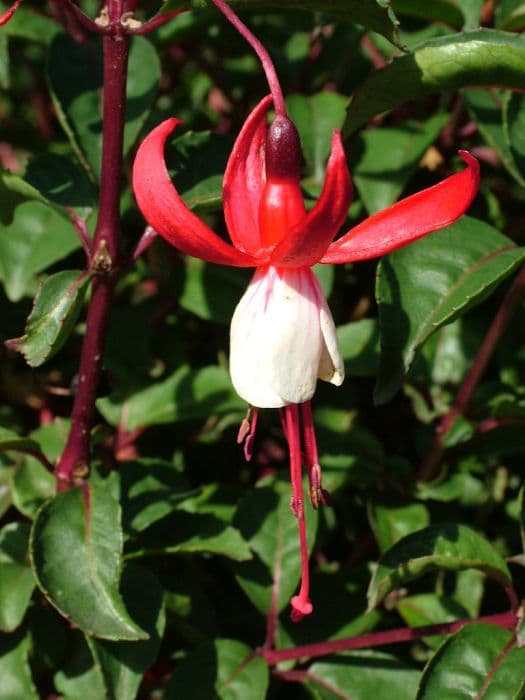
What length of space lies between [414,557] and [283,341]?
1.16 feet

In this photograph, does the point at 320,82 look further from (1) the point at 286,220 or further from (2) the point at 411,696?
(2) the point at 411,696

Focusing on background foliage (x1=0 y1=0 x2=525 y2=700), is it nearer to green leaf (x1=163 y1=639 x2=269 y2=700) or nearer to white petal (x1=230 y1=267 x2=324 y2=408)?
green leaf (x1=163 y1=639 x2=269 y2=700)

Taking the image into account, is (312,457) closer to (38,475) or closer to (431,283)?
(431,283)

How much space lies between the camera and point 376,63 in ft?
4.37

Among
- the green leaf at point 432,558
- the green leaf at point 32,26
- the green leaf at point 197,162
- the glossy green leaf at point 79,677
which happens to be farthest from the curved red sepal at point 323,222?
the green leaf at point 32,26

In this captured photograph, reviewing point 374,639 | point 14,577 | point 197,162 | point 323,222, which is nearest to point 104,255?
point 197,162

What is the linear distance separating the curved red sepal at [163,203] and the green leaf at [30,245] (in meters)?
0.46

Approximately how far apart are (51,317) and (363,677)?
548 millimetres

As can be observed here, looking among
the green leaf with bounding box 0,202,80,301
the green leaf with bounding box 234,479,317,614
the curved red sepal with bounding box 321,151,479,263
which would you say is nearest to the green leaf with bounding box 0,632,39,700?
the green leaf with bounding box 234,479,317,614

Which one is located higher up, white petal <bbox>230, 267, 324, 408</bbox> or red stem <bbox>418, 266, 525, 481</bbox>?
white petal <bbox>230, 267, 324, 408</bbox>

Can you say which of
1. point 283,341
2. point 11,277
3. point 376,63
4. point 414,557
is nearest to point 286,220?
point 283,341

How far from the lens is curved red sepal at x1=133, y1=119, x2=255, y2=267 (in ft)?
2.23

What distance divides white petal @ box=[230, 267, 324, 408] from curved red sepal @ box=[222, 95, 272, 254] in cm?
3

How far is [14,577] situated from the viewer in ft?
3.45
